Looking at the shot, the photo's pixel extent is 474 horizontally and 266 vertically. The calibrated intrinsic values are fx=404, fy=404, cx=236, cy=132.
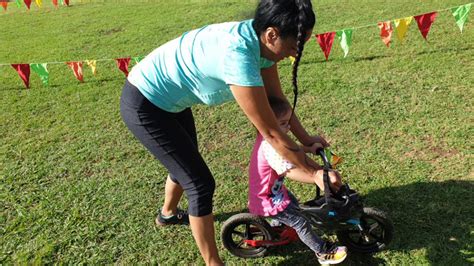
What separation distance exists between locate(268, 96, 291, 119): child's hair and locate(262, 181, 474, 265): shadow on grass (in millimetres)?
1049

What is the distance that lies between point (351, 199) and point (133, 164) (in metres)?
2.26

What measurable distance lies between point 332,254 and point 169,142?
1.19 meters

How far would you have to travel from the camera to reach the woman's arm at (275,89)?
85.6 inches

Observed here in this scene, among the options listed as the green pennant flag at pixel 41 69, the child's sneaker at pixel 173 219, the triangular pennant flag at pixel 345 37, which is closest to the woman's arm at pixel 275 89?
the child's sneaker at pixel 173 219

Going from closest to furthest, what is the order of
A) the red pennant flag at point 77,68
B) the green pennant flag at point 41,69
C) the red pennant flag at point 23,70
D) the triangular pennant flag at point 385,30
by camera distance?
the triangular pennant flag at point 385,30 < the red pennant flag at point 23,70 < the green pennant flag at point 41,69 < the red pennant flag at point 77,68

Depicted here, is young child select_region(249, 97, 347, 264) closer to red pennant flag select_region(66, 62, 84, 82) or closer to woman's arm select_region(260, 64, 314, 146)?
woman's arm select_region(260, 64, 314, 146)

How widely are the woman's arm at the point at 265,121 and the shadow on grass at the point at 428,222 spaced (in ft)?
3.01

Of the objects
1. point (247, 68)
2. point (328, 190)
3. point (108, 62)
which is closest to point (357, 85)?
→ point (328, 190)

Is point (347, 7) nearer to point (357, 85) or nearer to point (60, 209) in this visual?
point (357, 85)

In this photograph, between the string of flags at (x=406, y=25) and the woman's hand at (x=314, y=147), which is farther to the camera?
the string of flags at (x=406, y=25)

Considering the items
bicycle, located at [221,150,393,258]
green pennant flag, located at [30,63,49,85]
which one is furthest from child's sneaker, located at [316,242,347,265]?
green pennant flag, located at [30,63,49,85]

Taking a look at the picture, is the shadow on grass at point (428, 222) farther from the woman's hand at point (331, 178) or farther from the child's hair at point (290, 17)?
the child's hair at point (290, 17)

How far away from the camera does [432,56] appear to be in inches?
197

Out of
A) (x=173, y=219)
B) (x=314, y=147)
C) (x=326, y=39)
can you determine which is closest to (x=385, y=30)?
(x=326, y=39)
